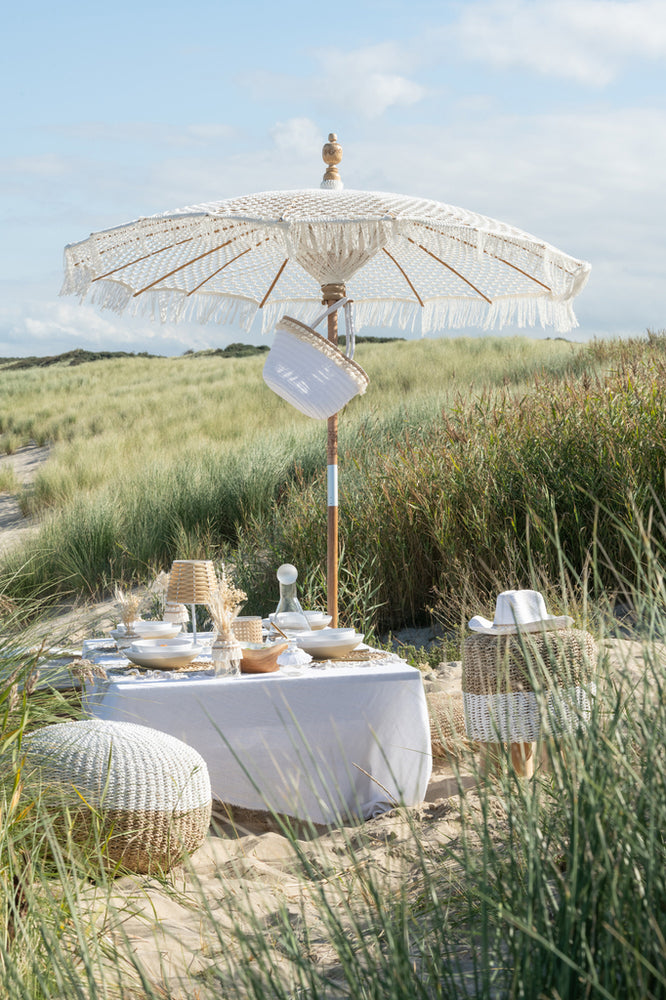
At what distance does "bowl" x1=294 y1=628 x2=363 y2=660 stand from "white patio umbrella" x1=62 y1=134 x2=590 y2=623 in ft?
2.20

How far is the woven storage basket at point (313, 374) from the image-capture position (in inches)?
156

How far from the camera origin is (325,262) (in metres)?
4.52

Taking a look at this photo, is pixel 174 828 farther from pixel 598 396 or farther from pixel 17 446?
pixel 17 446

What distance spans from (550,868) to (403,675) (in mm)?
1956

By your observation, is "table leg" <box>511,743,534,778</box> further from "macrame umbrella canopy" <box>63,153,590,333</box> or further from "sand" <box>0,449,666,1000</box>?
"macrame umbrella canopy" <box>63,153,590,333</box>

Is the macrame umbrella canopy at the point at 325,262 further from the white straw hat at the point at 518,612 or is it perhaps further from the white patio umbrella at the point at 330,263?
the white straw hat at the point at 518,612

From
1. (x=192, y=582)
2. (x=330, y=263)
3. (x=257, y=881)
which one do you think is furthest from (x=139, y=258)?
(x=257, y=881)

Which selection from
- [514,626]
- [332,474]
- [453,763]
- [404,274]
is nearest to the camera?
[453,763]

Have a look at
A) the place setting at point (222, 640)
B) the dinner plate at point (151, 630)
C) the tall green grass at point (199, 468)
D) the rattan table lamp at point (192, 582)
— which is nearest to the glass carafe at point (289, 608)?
the place setting at point (222, 640)

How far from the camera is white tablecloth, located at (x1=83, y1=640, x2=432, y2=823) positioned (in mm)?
3297

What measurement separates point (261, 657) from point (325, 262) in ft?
6.77

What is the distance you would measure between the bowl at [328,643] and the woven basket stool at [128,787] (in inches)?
31.5

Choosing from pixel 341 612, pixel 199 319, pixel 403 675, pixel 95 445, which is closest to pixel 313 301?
pixel 199 319

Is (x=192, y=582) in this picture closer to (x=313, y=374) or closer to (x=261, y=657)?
(x=261, y=657)
